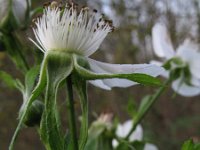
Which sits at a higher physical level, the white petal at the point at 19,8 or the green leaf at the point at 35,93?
the white petal at the point at 19,8

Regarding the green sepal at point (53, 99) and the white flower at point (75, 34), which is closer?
the green sepal at point (53, 99)

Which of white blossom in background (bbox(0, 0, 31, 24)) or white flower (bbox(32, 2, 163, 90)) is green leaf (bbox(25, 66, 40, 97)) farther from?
white blossom in background (bbox(0, 0, 31, 24))

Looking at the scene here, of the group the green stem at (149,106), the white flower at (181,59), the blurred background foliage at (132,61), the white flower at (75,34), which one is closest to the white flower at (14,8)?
the white flower at (75,34)

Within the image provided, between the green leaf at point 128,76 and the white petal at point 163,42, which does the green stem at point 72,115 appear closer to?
the green leaf at point 128,76

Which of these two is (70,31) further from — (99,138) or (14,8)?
(99,138)

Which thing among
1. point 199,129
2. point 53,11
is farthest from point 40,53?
point 199,129

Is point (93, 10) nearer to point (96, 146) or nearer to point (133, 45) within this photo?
point (96, 146)

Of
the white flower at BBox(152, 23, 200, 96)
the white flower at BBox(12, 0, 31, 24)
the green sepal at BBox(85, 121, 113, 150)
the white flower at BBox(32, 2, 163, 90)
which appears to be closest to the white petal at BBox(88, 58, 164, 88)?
the white flower at BBox(32, 2, 163, 90)
